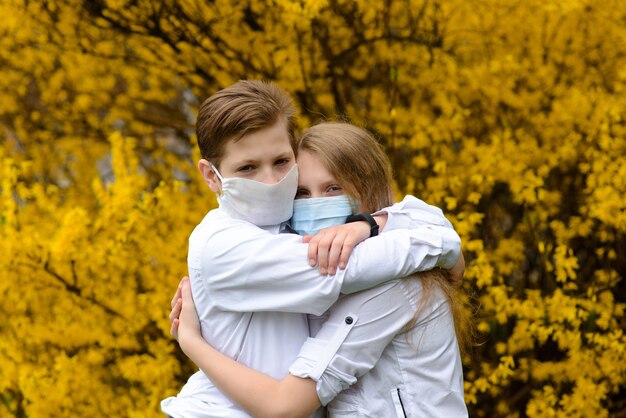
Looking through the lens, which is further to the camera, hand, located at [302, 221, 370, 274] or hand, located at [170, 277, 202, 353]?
hand, located at [170, 277, 202, 353]

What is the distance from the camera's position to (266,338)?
6.66ft

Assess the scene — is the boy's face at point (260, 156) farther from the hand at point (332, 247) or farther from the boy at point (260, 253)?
the hand at point (332, 247)

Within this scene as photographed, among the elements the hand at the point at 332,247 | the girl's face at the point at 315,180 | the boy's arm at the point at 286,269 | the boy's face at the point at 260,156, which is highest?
the boy's face at the point at 260,156

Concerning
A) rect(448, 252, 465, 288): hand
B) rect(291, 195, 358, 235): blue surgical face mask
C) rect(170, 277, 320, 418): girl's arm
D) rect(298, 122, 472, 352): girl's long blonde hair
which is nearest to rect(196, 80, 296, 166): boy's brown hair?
rect(298, 122, 472, 352): girl's long blonde hair

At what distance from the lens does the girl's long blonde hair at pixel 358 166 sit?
217 centimetres

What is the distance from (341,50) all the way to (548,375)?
1989 mm

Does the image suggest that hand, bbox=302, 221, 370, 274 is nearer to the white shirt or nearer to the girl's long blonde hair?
the white shirt

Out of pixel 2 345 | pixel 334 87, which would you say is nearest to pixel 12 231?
pixel 2 345

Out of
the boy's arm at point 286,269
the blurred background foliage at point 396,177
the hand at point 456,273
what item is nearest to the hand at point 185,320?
the boy's arm at point 286,269

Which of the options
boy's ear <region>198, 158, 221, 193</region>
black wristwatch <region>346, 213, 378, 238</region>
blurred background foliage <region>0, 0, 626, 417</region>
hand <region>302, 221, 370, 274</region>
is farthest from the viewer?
blurred background foliage <region>0, 0, 626, 417</region>

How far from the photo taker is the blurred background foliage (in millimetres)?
3770

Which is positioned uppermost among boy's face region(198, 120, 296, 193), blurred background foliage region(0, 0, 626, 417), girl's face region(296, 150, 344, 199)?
boy's face region(198, 120, 296, 193)

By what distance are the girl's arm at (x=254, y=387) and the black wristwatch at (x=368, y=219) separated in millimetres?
394

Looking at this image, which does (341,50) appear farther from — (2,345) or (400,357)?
(400,357)
